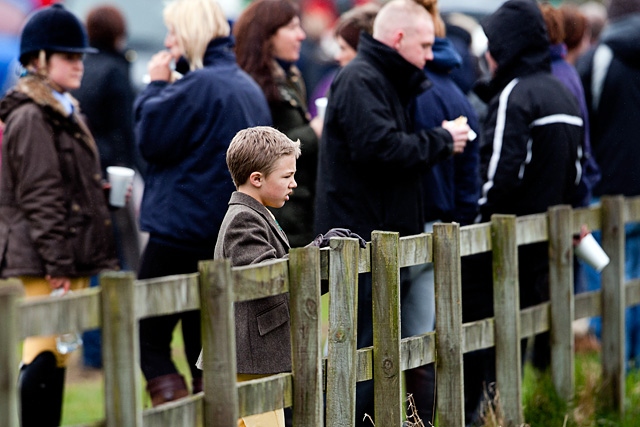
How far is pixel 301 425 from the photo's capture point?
375 centimetres

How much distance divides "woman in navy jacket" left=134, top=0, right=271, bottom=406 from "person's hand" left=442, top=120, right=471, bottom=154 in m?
0.85

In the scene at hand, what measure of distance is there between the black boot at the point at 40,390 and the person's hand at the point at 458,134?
6.64 ft

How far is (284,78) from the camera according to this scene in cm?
585

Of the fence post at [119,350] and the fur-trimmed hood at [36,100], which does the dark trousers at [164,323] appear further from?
the fence post at [119,350]

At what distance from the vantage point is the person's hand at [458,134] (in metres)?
5.17

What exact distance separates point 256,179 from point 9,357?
52.9 inches

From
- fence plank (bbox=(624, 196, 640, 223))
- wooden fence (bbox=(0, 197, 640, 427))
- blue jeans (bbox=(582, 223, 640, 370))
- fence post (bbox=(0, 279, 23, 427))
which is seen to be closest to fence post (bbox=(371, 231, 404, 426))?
wooden fence (bbox=(0, 197, 640, 427))

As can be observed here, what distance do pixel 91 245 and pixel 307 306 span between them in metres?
1.73

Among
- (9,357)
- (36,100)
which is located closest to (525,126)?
(36,100)

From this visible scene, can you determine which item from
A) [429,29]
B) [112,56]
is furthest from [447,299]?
[112,56]

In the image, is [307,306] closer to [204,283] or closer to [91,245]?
[204,283]

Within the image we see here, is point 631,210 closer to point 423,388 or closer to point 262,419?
point 423,388

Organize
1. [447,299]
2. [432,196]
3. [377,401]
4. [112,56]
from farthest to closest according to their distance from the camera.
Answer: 1. [112,56]
2. [432,196]
3. [447,299]
4. [377,401]

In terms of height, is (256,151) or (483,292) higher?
(256,151)
